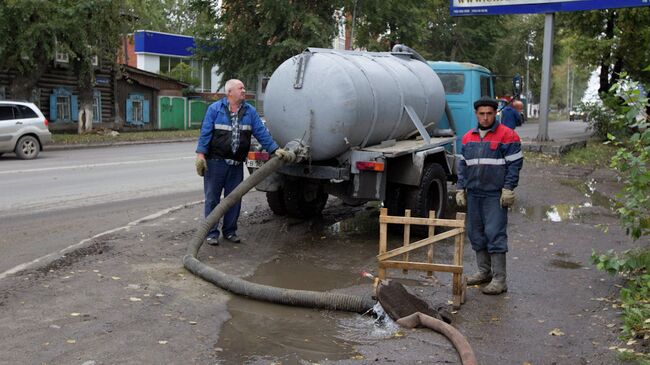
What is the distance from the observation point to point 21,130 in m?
18.6

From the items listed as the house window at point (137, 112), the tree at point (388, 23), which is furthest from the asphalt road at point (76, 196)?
the tree at point (388, 23)

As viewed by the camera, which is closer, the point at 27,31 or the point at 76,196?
the point at 76,196

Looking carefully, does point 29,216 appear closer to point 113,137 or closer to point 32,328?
point 32,328

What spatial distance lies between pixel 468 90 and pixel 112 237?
6.13m

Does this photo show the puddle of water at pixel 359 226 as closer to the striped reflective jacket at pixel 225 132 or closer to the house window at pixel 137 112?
the striped reflective jacket at pixel 225 132

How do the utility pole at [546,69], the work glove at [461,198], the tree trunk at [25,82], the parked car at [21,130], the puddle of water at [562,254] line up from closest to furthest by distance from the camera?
1. the work glove at [461,198]
2. the puddle of water at [562,254]
3. the parked car at [21,130]
4. the utility pole at [546,69]
5. the tree trunk at [25,82]

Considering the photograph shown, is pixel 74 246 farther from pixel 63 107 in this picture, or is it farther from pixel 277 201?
pixel 63 107

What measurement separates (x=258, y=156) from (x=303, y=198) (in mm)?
1339

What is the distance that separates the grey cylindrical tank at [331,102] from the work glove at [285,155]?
33 cm

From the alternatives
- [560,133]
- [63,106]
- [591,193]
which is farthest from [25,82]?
[560,133]

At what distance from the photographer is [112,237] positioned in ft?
26.8

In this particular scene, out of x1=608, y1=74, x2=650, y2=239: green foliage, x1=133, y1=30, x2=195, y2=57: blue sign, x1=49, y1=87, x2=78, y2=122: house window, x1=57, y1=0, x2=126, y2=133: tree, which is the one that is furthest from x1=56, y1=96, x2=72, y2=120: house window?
x1=608, y1=74, x2=650, y2=239: green foliage

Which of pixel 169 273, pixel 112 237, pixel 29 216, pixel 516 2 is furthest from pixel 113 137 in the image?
pixel 169 273

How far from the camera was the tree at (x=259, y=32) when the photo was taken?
96.1 ft
